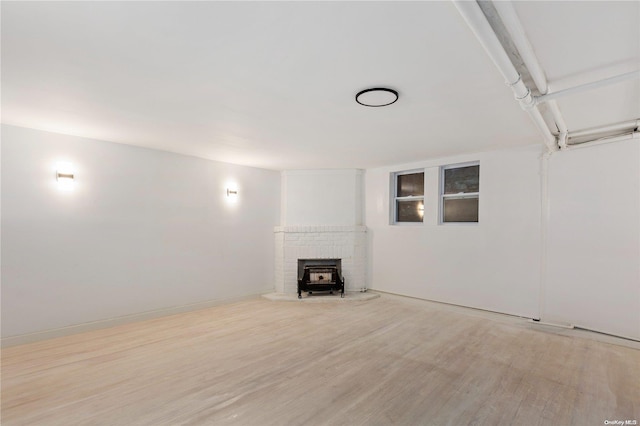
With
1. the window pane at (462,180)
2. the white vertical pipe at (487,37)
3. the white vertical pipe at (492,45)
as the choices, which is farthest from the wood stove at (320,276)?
the white vertical pipe at (487,37)

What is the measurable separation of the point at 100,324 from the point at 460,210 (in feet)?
17.7

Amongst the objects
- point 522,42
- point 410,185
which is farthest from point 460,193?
point 522,42

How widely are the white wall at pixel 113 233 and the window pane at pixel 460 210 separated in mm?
3464

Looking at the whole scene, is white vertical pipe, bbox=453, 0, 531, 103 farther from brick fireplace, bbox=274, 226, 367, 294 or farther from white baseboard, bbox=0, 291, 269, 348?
white baseboard, bbox=0, 291, 269, 348

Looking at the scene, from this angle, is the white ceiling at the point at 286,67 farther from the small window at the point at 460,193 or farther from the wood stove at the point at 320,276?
the wood stove at the point at 320,276

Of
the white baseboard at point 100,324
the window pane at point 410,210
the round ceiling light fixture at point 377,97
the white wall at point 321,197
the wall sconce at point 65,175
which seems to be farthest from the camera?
the white wall at point 321,197

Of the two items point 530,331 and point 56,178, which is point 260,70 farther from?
point 530,331

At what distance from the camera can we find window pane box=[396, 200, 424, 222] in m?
5.37

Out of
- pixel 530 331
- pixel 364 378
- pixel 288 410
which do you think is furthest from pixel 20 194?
pixel 530 331

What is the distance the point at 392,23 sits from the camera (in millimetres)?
1611

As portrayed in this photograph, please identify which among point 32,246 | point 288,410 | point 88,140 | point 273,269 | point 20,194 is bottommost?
point 288,410

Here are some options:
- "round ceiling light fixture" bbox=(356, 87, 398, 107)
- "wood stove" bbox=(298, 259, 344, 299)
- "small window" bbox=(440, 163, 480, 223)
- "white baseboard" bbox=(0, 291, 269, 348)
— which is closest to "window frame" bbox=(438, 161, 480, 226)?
"small window" bbox=(440, 163, 480, 223)

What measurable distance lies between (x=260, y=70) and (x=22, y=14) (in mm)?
1251

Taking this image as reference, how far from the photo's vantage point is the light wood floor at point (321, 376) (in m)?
2.02
